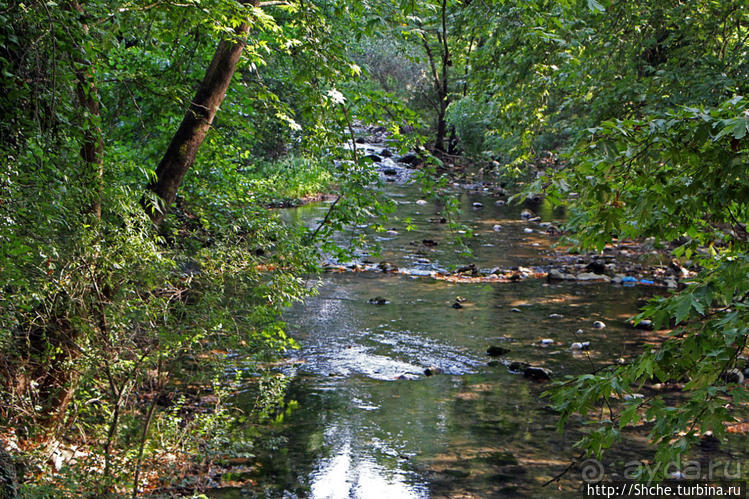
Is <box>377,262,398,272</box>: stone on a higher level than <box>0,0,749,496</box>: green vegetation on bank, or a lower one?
higher

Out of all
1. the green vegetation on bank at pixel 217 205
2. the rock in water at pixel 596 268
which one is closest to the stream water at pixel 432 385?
the green vegetation on bank at pixel 217 205

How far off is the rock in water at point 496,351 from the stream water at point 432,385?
0.32 feet

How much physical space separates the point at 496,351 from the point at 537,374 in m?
0.90

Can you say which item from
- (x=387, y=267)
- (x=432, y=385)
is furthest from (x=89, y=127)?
(x=387, y=267)

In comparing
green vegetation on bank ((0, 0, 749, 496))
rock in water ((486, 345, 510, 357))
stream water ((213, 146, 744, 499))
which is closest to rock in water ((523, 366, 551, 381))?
stream water ((213, 146, 744, 499))

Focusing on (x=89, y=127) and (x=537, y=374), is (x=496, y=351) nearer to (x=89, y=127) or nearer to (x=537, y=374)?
(x=537, y=374)

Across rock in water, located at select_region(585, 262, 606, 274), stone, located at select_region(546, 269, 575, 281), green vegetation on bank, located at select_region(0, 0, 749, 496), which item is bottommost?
green vegetation on bank, located at select_region(0, 0, 749, 496)

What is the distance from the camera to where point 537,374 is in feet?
25.3

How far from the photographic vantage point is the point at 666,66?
8023mm

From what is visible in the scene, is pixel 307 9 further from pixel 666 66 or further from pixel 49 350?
pixel 666 66

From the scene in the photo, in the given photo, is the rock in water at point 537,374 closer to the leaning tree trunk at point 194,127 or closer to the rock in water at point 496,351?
the rock in water at point 496,351

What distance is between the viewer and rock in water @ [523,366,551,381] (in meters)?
7.67

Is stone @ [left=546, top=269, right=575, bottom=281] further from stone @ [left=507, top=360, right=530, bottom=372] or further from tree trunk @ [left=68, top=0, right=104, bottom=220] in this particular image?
tree trunk @ [left=68, top=0, right=104, bottom=220]

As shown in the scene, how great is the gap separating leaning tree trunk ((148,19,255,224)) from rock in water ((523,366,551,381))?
4611 mm
